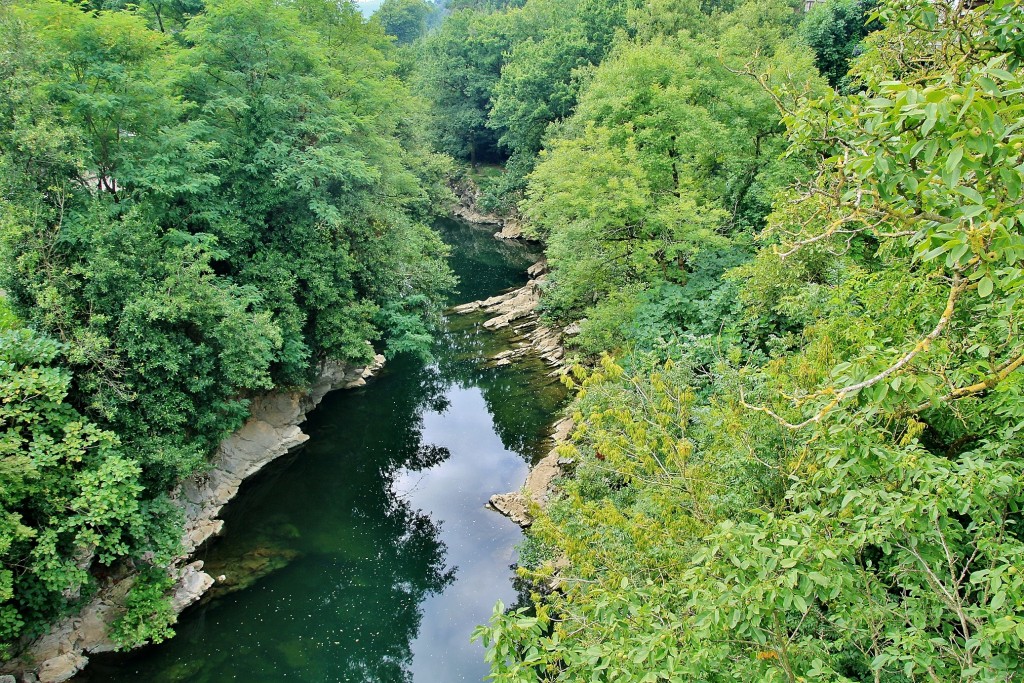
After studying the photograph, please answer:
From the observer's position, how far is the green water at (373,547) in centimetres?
1175

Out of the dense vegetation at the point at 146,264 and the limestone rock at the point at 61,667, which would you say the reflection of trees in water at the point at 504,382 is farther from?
the limestone rock at the point at 61,667

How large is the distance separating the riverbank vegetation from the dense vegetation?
302 inches

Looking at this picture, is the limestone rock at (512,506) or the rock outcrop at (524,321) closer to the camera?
the limestone rock at (512,506)

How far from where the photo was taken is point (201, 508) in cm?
1470

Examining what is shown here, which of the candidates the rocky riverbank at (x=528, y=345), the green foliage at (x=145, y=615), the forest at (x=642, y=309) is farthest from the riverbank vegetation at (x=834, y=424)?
the green foliage at (x=145, y=615)

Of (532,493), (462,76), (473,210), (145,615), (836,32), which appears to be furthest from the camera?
(473,210)

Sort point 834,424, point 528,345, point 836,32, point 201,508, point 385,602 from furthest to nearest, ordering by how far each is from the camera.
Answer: point 836,32
point 528,345
point 201,508
point 385,602
point 834,424

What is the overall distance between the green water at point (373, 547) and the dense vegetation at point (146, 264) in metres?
1.89

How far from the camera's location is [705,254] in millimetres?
16672

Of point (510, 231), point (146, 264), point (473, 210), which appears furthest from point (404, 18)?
point (146, 264)

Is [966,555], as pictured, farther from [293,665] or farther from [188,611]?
[188,611]

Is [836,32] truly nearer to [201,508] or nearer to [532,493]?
[532,493]

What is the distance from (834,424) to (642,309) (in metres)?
11.5

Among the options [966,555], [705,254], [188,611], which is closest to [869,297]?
[966,555]
